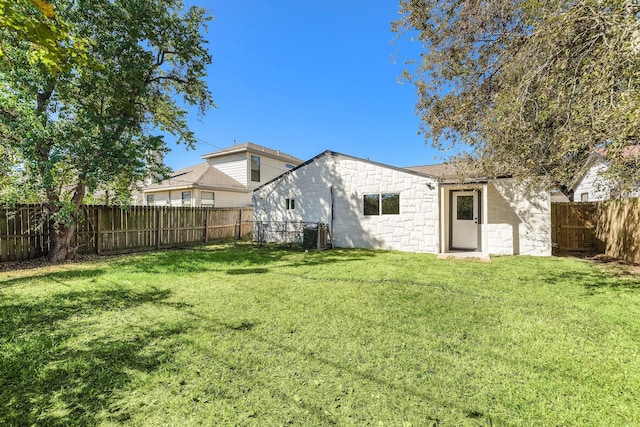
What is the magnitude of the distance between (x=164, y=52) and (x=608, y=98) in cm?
1203

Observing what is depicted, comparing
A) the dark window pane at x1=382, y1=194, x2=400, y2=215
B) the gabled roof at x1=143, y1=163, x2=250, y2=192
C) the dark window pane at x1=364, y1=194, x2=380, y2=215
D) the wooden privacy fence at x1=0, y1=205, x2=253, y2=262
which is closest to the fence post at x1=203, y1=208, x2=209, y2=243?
the wooden privacy fence at x1=0, y1=205, x2=253, y2=262

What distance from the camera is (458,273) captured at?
6.93 m

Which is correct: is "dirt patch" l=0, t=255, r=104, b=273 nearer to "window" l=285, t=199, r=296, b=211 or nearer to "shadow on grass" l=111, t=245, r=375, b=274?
"shadow on grass" l=111, t=245, r=375, b=274

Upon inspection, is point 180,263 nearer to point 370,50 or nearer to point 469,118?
point 469,118

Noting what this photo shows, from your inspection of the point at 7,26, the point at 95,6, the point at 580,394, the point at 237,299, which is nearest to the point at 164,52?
the point at 95,6

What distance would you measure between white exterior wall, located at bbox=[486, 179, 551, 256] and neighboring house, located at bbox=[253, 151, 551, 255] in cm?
3

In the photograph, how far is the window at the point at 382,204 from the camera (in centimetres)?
1098

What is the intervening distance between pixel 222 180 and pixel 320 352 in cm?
1713

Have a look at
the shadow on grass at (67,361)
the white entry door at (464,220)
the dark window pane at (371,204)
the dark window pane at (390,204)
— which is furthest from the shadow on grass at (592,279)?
the shadow on grass at (67,361)

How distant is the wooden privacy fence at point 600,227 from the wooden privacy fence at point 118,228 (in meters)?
14.9

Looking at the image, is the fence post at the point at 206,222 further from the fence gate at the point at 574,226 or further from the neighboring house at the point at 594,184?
the fence gate at the point at 574,226

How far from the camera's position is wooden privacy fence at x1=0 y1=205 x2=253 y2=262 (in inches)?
320

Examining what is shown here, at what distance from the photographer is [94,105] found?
874cm

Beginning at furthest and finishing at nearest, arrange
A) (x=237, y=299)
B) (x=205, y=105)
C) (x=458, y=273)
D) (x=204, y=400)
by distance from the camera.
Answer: (x=205, y=105)
(x=458, y=273)
(x=237, y=299)
(x=204, y=400)
